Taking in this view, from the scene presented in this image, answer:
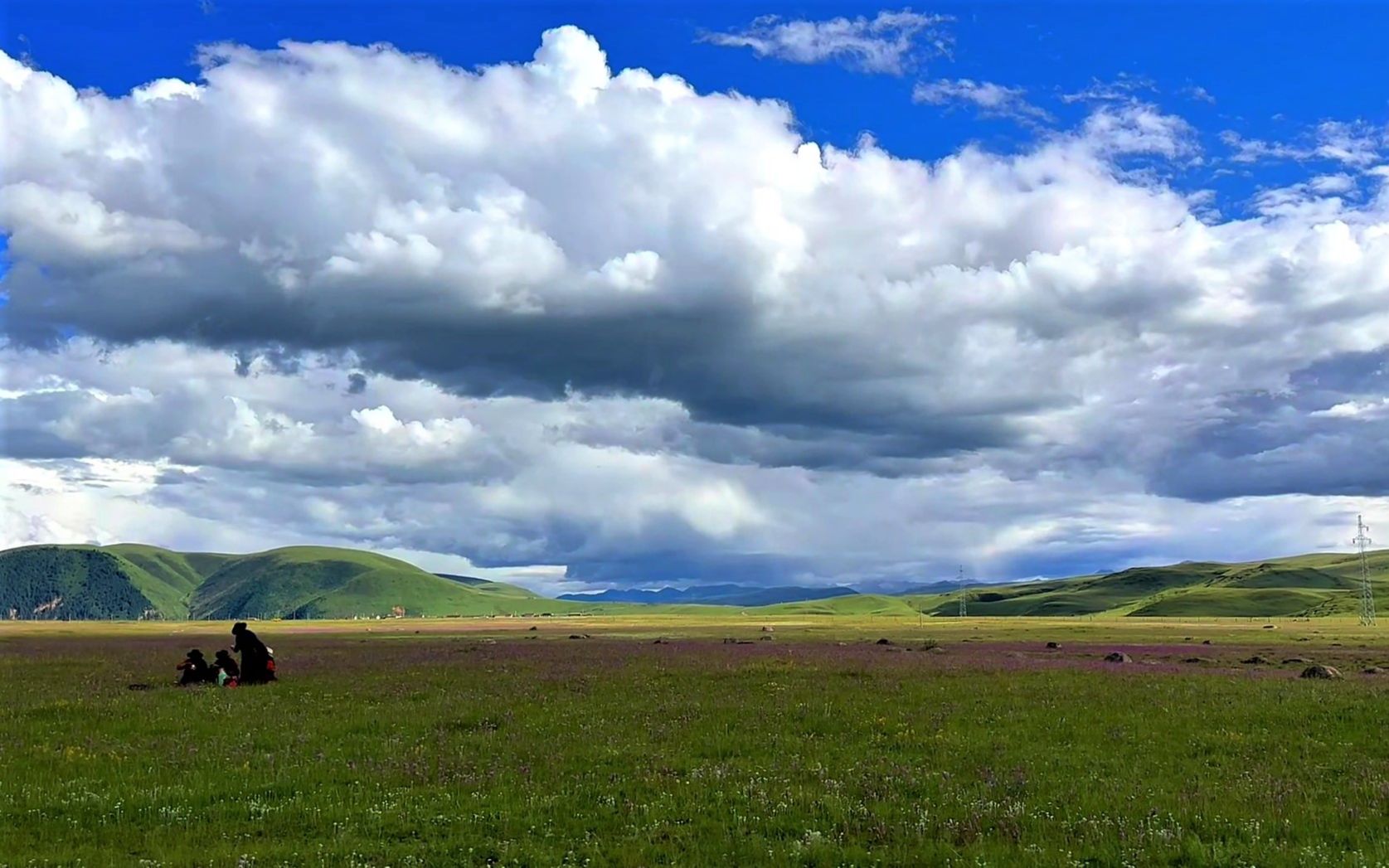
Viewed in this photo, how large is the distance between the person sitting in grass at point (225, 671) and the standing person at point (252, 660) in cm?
44

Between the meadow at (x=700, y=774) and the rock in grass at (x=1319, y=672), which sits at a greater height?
the meadow at (x=700, y=774)

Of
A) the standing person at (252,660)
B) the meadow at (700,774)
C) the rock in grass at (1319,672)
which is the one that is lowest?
the rock in grass at (1319,672)

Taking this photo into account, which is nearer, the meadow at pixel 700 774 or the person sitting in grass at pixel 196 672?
the meadow at pixel 700 774

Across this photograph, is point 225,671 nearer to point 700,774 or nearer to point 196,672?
point 196,672

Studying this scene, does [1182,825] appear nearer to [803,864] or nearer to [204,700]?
[803,864]

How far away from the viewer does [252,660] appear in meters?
36.6

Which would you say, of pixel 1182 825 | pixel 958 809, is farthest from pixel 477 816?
pixel 1182 825

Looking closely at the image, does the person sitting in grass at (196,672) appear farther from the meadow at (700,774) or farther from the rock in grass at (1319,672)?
the rock in grass at (1319,672)

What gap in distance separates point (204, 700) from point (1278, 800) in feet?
97.5

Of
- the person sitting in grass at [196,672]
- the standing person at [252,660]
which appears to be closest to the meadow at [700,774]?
the person sitting in grass at [196,672]

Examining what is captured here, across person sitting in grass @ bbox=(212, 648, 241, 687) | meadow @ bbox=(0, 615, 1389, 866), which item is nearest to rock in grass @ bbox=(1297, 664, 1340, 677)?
meadow @ bbox=(0, 615, 1389, 866)

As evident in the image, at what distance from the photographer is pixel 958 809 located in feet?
49.9

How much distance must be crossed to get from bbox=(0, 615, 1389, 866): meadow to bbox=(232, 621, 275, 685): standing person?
6.07 ft

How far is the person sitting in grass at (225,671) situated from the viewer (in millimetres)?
35500
